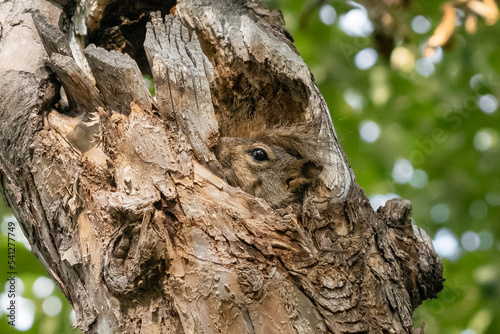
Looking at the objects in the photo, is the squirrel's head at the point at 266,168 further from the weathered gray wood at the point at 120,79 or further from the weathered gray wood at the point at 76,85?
the weathered gray wood at the point at 76,85

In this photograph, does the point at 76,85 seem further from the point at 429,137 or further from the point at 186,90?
the point at 429,137

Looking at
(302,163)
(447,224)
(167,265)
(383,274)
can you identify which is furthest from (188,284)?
(447,224)

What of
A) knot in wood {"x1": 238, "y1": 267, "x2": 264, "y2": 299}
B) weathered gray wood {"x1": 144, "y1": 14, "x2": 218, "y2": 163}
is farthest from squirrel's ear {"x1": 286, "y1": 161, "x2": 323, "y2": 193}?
knot in wood {"x1": 238, "y1": 267, "x2": 264, "y2": 299}

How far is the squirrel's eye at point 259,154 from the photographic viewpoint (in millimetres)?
2395

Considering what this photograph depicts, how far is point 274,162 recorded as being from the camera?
7.84 ft

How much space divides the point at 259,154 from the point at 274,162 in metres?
0.08

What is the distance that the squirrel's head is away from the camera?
2135 millimetres

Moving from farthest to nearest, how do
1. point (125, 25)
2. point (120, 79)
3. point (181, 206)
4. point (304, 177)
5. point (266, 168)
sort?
point (125, 25)
point (266, 168)
point (304, 177)
point (120, 79)
point (181, 206)

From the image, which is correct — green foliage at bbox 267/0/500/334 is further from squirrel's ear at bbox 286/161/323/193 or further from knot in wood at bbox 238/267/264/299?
knot in wood at bbox 238/267/264/299

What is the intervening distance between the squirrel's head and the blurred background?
4.85 ft

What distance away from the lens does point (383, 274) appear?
1.70 m


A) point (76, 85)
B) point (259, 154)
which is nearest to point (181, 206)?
point (76, 85)

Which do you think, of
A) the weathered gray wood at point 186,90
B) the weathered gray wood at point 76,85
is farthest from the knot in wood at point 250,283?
the weathered gray wood at point 76,85

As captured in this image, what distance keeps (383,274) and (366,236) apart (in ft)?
0.49
